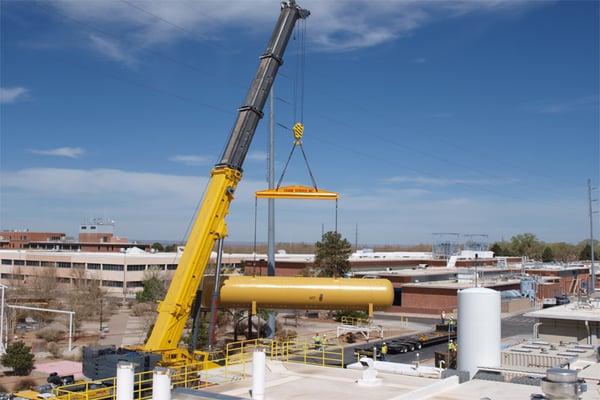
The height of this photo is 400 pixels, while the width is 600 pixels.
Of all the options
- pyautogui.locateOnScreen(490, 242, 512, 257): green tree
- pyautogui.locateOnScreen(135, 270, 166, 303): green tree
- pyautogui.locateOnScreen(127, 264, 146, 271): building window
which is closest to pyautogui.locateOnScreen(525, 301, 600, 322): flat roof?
pyautogui.locateOnScreen(135, 270, 166, 303): green tree

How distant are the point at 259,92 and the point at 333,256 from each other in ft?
143

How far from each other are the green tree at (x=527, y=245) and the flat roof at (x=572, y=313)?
14241 cm

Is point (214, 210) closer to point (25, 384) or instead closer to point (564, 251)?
point (25, 384)

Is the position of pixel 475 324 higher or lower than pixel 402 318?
higher

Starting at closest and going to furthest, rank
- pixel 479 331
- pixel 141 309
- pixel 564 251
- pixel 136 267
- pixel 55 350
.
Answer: pixel 479 331, pixel 55 350, pixel 141 309, pixel 136 267, pixel 564 251

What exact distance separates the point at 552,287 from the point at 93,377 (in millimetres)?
71580

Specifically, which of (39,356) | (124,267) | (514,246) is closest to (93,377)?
(39,356)

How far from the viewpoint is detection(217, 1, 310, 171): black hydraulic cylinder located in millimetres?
24016

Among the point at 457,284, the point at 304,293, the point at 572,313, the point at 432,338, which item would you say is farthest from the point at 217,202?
the point at 457,284

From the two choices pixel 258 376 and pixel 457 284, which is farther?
pixel 457 284

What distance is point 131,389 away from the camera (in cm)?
1382

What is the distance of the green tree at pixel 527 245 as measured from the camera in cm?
16975

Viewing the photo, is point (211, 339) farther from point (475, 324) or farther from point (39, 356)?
point (39, 356)

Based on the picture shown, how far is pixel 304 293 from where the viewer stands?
25938 mm
